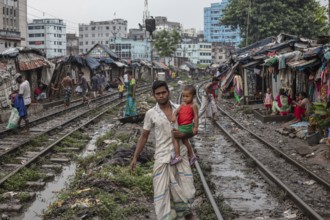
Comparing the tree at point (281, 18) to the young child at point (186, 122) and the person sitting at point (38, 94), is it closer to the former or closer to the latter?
the person sitting at point (38, 94)

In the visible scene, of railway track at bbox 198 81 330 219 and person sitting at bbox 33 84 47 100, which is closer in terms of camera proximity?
railway track at bbox 198 81 330 219

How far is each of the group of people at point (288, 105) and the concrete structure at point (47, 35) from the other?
349 ft

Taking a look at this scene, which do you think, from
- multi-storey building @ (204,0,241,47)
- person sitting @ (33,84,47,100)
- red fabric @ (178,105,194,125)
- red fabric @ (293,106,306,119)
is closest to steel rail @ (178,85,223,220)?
red fabric @ (178,105,194,125)

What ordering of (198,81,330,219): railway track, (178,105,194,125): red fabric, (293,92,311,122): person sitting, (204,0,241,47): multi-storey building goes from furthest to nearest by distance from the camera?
(204,0,241,47): multi-storey building < (293,92,311,122): person sitting < (198,81,330,219): railway track < (178,105,194,125): red fabric

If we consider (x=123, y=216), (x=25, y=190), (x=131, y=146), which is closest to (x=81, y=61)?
(x=131, y=146)

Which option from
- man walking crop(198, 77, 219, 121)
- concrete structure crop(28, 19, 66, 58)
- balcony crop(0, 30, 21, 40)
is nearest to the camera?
man walking crop(198, 77, 219, 121)

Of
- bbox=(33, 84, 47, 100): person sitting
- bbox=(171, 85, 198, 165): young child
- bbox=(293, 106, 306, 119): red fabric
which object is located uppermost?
bbox=(171, 85, 198, 165): young child

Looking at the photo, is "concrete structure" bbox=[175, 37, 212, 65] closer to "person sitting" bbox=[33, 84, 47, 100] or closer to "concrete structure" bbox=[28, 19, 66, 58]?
"concrete structure" bbox=[28, 19, 66, 58]

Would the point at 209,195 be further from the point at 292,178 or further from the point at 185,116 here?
the point at 292,178

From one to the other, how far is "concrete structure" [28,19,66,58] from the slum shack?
96500 millimetres

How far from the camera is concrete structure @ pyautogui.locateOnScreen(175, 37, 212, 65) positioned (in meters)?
120

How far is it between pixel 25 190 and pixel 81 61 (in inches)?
976

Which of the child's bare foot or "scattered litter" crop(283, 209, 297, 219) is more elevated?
the child's bare foot

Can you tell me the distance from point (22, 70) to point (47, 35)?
102 m
